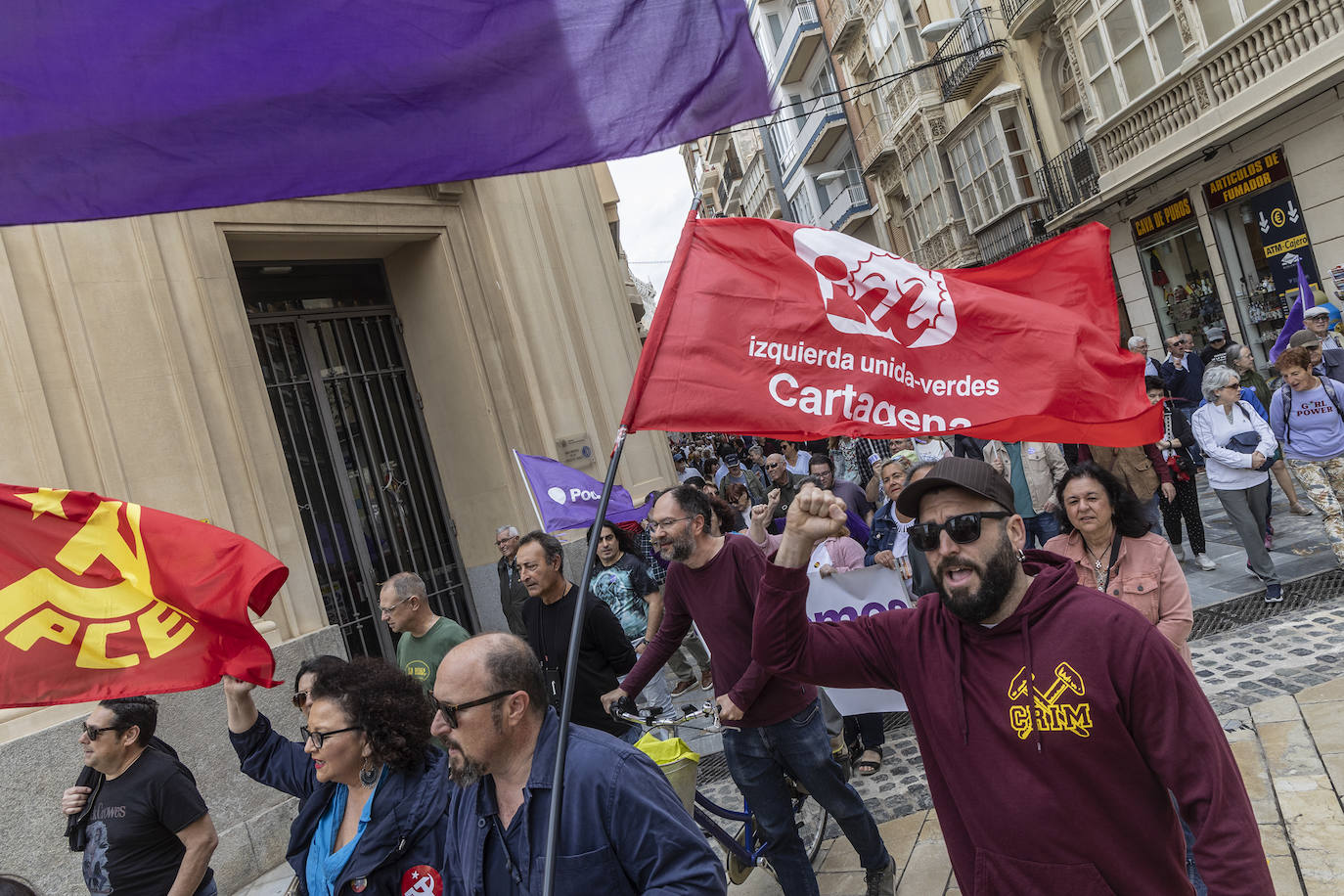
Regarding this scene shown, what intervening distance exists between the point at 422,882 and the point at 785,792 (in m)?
1.81

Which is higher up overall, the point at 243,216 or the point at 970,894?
the point at 243,216

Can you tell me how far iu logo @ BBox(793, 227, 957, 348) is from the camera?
339 centimetres

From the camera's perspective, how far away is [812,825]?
198 inches

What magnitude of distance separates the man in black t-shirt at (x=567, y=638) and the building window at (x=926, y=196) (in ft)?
81.5

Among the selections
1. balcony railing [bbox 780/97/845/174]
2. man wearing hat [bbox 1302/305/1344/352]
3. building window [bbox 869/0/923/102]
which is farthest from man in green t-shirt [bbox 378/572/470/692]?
balcony railing [bbox 780/97/845/174]

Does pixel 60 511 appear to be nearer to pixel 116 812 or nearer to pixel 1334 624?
pixel 116 812

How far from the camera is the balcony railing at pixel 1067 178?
20.5m

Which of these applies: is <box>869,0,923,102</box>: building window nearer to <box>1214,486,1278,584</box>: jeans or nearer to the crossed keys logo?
<box>1214,486,1278,584</box>: jeans

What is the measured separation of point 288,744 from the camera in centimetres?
397

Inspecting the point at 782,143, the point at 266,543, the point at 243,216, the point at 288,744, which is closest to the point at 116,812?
the point at 288,744

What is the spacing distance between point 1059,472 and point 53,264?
7.93 m

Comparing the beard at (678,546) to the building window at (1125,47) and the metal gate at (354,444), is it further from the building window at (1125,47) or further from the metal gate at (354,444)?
the building window at (1125,47)

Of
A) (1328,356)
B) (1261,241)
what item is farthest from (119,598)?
(1261,241)

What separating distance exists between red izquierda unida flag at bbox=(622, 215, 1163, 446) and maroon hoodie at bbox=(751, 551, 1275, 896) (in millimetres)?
1024
